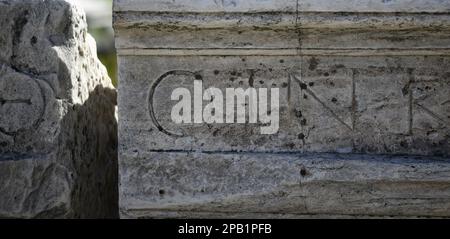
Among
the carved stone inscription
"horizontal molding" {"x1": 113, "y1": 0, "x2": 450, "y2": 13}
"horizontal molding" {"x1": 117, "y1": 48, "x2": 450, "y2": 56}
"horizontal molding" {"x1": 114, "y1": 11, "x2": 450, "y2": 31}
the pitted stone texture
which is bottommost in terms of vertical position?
the pitted stone texture

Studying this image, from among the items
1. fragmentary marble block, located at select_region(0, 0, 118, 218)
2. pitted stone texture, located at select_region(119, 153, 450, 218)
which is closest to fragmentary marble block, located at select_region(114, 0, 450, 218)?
pitted stone texture, located at select_region(119, 153, 450, 218)

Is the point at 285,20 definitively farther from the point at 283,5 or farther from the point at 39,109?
the point at 39,109

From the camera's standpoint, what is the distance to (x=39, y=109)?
2.95 m

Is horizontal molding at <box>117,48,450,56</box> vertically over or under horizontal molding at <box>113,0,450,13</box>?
under

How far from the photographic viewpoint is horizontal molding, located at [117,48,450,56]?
2938 mm

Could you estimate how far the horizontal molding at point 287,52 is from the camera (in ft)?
9.64

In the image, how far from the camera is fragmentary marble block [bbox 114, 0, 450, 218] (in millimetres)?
2896

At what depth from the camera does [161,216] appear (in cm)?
297

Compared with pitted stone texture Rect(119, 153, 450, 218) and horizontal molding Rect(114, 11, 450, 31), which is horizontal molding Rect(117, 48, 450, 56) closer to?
horizontal molding Rect(114, 11, 450, 31)

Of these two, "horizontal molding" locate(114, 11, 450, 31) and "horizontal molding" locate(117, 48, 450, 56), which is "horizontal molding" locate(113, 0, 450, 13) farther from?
"horizontal molding" locate(117, 48, 450, 56)

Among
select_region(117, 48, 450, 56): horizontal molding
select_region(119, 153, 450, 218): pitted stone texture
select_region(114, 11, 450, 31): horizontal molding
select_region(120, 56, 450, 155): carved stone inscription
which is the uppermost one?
select_region(114, 11, 450, 31): horizontal molding

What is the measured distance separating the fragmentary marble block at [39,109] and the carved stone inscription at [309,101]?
0.22 m

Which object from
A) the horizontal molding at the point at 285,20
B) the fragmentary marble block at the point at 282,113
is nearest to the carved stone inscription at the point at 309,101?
the fragmentary marble block at the point at 282,113
